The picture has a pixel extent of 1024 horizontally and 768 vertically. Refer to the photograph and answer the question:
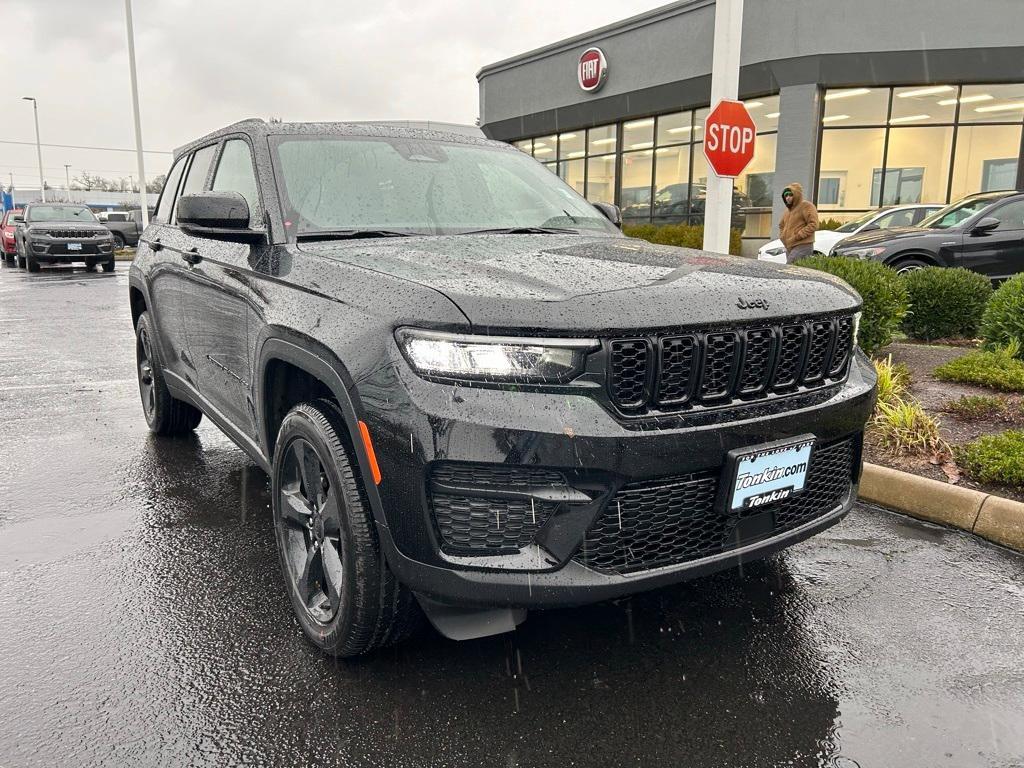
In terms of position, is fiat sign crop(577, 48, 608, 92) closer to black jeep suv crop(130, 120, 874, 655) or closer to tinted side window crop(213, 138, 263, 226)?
tinted side window crop(213, 138, 263, 226)

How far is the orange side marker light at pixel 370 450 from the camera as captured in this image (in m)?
2.20

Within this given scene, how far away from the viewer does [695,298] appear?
232 cm

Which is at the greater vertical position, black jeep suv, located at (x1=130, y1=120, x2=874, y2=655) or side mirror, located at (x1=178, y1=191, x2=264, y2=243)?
side mirror, located at (x1=178, y1=191, x2=264, y2=243)

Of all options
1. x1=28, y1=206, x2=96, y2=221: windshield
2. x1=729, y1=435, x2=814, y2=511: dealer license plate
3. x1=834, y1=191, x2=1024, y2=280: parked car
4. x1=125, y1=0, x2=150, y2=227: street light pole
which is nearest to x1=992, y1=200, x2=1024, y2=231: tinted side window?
x1=834, y1=191, x2=1024, y2=280: parked car

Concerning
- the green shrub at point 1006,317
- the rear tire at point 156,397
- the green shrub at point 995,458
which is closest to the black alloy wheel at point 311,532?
the rear tire at point 156,397

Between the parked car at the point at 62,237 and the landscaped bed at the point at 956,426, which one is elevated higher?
the parked car at the point at 62,237

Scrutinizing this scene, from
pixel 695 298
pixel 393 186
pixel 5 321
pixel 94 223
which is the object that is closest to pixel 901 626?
pixel 695 298

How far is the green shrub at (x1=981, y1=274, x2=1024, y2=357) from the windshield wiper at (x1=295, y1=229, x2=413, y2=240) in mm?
5427

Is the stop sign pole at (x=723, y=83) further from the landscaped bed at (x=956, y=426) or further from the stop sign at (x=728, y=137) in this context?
the landscaped bed at (x=956, y=426)

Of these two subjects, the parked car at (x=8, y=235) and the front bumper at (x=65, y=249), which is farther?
the parked car at (x=8, y=235)

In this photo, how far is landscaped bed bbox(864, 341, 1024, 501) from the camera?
4156 millimetres

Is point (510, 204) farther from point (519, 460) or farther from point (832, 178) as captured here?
point (832, 178)

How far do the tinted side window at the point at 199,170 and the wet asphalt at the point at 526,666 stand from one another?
174 centimetres

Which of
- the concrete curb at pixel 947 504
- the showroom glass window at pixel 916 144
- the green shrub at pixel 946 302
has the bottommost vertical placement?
the concrete curb at pixel 947 504
